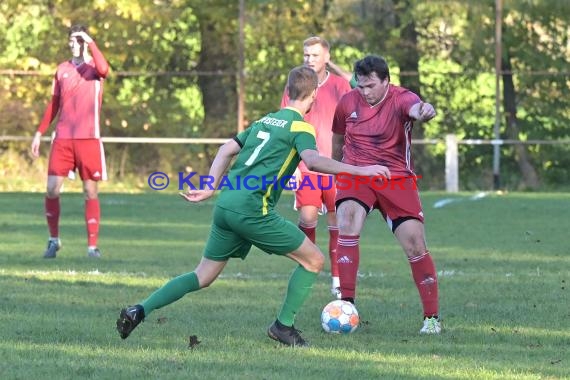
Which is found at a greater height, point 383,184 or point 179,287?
point 383,184

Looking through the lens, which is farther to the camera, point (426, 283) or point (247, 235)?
point (426, 283)

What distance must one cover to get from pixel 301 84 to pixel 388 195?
1.14 m

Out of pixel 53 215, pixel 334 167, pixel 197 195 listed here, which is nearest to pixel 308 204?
pixel 197 195

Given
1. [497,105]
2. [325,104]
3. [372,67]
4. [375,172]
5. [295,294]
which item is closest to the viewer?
[375,172]

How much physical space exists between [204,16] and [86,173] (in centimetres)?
1367

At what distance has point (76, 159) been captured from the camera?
1284 cm

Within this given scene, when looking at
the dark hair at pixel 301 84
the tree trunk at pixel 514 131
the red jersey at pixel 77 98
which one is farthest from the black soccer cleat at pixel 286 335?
the tree trunk at pixel 514 131

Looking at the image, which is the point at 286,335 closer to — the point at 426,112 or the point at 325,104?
the point at 426,112

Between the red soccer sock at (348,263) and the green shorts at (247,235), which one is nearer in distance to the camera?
the green shorts at (247,235)

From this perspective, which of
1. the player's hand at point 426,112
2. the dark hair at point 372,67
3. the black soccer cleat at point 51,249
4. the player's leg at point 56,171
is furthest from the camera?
the player's leg at point 56,171

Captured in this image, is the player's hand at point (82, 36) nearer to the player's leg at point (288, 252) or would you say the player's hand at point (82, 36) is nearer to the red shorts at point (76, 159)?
the red shorts at point (76, 159)

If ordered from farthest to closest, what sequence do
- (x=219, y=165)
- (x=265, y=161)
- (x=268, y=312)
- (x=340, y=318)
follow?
(x=268, y=312), (x=340, y=318), (x=219, y=165), (x=265, y=161)

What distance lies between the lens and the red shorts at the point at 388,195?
310 inches

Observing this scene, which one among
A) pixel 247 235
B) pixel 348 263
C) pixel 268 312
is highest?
pixel 247 235
